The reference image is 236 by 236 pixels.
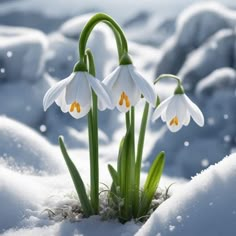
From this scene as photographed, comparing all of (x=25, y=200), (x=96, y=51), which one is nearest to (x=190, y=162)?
(x=96, y=51)

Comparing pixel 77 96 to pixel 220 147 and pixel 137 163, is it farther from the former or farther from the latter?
pixel 220 147

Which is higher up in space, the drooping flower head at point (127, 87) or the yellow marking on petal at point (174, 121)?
the drooping flower head at point (127, 87)

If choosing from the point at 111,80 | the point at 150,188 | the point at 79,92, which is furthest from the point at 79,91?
the point at 150,188

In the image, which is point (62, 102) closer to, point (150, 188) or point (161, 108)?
point (161, 108)

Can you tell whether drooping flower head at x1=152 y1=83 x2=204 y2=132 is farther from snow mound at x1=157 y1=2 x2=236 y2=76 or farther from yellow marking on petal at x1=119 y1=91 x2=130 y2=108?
snow mound at x1=157 y1=2 x2=236 y2=76

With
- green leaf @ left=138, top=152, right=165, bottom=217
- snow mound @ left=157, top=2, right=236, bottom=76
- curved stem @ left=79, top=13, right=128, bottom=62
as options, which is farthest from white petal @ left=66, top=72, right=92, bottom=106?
snow mound @ left=157, top=2, right=236, bottom=76

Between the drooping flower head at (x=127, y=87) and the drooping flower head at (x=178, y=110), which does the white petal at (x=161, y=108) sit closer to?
the drooping flower head at (x=178, y=110)

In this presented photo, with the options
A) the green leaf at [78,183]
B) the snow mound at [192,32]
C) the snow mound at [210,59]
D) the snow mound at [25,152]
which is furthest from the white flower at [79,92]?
the snow mound at [192,32]
